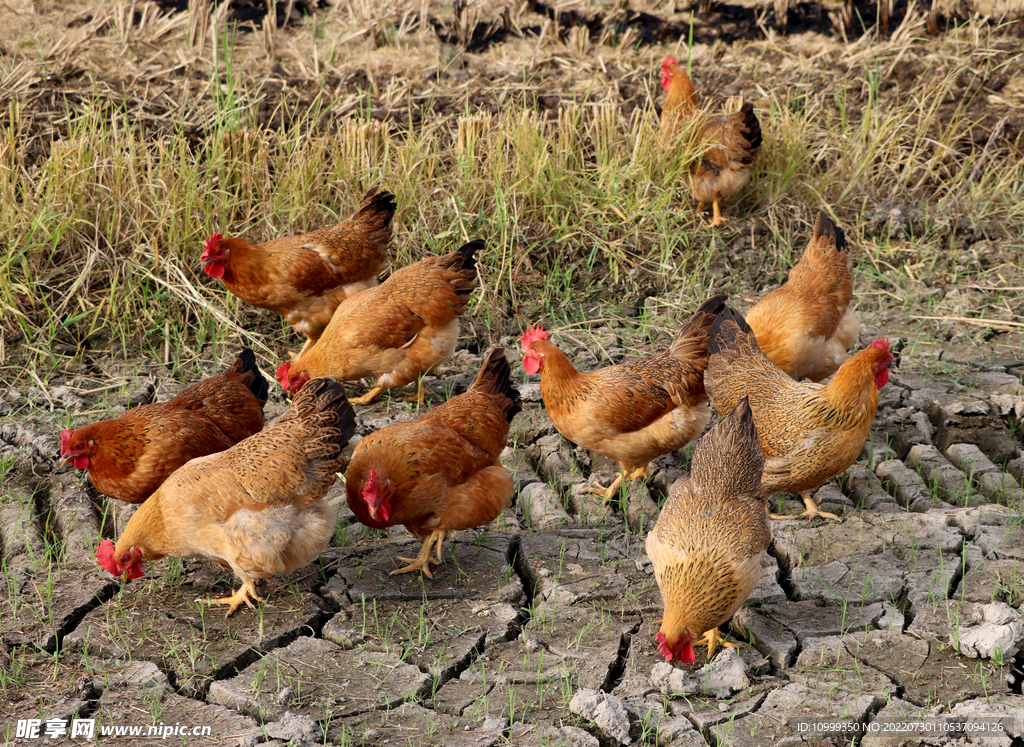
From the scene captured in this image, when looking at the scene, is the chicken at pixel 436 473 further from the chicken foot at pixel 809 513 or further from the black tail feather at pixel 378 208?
the black tail feather at pixel 378 208

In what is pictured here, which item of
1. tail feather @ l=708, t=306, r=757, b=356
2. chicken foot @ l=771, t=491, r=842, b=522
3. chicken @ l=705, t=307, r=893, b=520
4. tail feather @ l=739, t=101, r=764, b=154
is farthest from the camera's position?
tail feather @ l=739, t=101, r=764, b=154

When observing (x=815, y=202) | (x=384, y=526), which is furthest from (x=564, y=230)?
(x=384, y=526)

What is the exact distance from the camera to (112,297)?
17.1 feet

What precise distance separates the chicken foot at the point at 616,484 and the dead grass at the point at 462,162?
4.78 feet

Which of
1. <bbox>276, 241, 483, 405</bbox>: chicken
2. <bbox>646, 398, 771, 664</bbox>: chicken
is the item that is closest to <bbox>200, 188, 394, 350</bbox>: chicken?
<bbox>276, 241, 483, 405</bbox>: chicken

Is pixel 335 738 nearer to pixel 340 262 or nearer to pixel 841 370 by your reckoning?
pixel 841 370

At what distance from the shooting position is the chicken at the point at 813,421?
12.7 feet

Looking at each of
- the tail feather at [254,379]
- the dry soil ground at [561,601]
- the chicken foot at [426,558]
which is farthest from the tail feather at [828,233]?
the tail feather at [254,379]

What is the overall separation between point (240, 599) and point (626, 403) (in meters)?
1.84

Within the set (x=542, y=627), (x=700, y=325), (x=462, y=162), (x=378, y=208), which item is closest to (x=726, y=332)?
(x=700, y=325)

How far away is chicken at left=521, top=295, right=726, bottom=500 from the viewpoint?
13.7 feet

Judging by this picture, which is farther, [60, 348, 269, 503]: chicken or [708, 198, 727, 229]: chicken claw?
[708, 198, 727, 229]: chicken claw

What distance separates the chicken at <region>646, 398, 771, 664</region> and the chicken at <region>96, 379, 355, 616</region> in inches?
51.2

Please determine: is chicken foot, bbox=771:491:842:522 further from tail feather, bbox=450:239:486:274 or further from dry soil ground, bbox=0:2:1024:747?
tail feather, bbox=450:239:486:274
